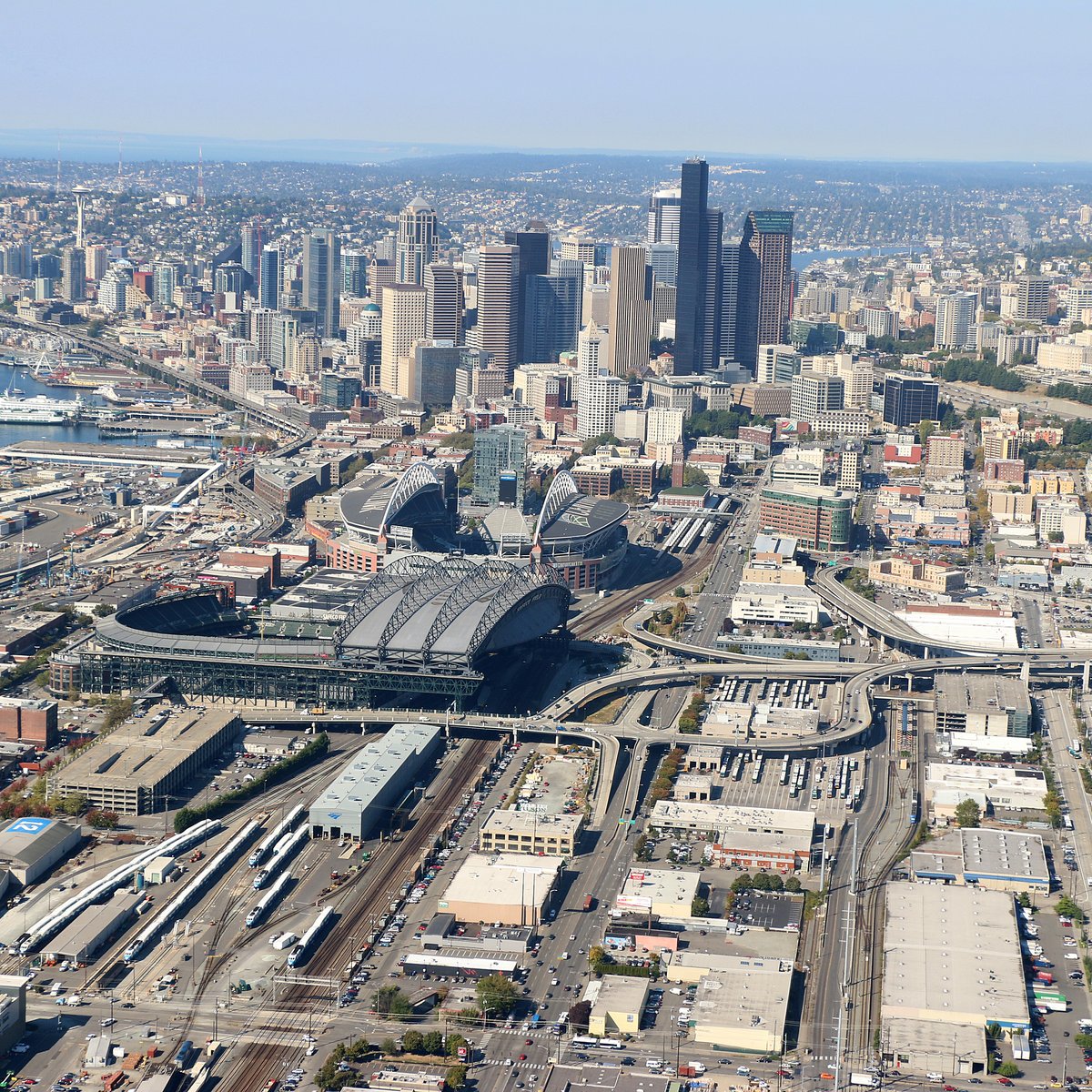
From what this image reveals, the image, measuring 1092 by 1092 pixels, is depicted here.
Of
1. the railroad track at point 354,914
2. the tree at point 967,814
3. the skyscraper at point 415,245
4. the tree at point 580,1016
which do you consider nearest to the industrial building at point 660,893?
the tree at point 580,1016

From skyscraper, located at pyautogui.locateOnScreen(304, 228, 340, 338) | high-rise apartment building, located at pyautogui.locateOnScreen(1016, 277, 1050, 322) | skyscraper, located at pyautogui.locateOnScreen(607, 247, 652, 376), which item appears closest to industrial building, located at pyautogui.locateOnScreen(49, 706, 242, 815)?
skyscraper, located at pyautogui.locateOnScreen(607, 247, 652, 376)

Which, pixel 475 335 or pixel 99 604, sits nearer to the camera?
pixel 99 604

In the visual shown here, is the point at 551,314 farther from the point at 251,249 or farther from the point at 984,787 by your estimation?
the point at 984,787

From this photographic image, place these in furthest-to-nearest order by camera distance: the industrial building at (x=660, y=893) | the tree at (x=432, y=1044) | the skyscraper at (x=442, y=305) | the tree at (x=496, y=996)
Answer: the skyscraper at (x=442, y=305) < the industrial building at (x=660, y=893) < the tree at (x=496, y=996) < the tree at (x=432, y=1044)

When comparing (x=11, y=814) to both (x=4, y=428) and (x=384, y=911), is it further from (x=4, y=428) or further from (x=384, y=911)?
(x=4, y=428)

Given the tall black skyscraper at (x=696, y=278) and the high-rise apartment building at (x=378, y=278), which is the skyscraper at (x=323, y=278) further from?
the tall black skyscraper at (x=696, y=278)

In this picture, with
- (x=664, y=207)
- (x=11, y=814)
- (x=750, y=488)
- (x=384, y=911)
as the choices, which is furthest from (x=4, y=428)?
(x=384, y=911)
